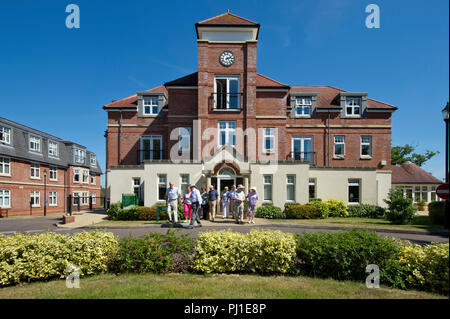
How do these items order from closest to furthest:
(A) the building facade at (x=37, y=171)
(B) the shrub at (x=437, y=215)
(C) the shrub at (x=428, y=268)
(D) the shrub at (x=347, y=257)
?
(C) the shrub at (x=428, y=268) → (D) the shrub at (x=347, y=257) → (B) the shrub at (x=437, y=215) → (A) the building facade at (x=37, y=171)

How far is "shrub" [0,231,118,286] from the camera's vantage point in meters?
5.54

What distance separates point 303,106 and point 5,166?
2950 cm

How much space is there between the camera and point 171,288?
4.74m

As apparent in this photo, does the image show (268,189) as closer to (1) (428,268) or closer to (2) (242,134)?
(2) (242,134)

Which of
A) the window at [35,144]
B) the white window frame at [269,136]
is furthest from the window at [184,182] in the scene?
the window at [35,144]

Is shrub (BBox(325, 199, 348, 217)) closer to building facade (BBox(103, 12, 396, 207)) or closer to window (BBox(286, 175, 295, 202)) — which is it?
building facade (BBox(103, 12, 396, 207))

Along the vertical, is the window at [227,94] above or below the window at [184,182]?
above

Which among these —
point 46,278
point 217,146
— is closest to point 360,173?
point 217,146

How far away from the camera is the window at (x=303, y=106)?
76.9 ft

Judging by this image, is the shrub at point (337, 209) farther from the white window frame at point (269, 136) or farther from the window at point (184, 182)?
the window at point (184, 182)

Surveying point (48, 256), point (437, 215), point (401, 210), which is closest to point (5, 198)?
point (48, 256)

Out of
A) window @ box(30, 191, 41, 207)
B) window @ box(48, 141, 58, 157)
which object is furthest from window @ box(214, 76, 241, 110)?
window @ box(48, 141, 58, 157)

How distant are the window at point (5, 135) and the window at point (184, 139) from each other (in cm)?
1818
